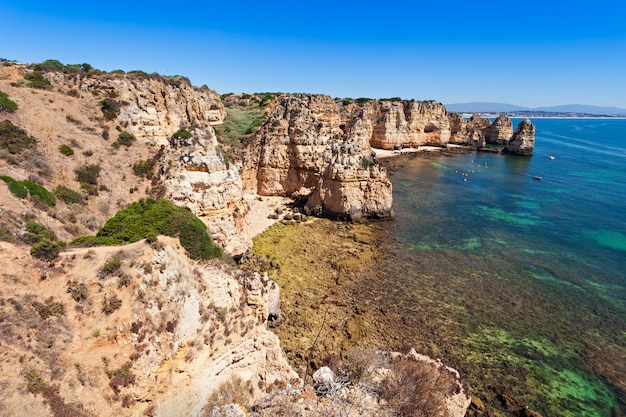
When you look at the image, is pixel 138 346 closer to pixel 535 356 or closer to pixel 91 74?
pixel 535 356

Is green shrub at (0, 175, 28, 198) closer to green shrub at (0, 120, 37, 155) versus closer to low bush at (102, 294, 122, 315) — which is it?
green shrub at (0, 120, 37, 155)

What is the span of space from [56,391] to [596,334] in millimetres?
24013

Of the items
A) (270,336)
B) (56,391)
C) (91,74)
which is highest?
(91,74)

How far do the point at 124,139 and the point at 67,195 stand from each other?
Answer: 6.33 metres

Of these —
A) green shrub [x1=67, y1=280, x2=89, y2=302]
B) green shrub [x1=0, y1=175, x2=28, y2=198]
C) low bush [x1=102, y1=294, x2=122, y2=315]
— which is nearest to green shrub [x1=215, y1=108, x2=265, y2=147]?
green shrub [x1=0, y1=175, x2=28, y2=198]

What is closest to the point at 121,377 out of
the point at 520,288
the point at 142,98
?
the point at 142,98

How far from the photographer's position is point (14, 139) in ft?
49.4

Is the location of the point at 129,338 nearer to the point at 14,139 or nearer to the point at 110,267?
the point at 110,267

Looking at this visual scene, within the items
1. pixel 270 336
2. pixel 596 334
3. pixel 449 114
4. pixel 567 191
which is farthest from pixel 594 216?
pixel 449 114

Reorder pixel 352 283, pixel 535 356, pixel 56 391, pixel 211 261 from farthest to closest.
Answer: pixel 352 283
pixel 535 356
pixel 211 261
pixel 56 391

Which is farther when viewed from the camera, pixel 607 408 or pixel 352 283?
pixel 352 283

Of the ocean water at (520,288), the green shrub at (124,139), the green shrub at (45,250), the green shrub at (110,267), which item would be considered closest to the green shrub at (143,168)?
the green shrub at (124,139)

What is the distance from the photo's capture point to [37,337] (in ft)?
25.6

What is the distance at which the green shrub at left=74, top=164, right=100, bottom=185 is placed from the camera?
1609 centimetres
